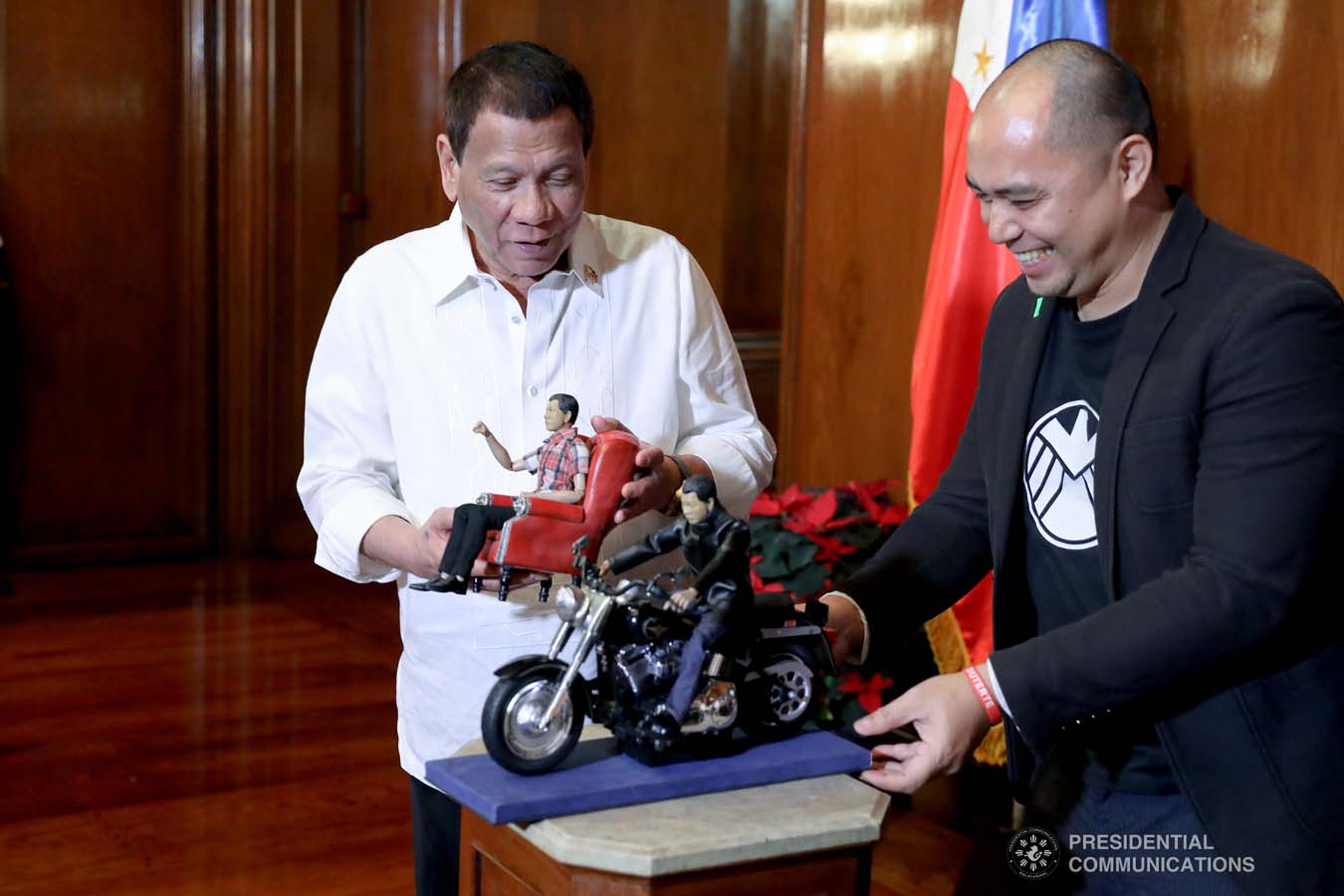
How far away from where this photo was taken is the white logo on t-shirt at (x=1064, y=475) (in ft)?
5.37

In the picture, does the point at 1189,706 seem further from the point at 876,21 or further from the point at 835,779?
the point at 876,21

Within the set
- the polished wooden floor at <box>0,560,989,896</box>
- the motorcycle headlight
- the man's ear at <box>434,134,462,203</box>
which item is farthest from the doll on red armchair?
the polished wooden floor at <box>0,560,989,896</box>

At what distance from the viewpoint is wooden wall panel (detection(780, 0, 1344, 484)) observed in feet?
9.46

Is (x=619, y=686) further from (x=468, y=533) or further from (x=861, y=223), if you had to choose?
(x=861, y=223)

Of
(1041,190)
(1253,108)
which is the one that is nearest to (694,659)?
(1041,190)

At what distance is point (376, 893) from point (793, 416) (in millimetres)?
1755

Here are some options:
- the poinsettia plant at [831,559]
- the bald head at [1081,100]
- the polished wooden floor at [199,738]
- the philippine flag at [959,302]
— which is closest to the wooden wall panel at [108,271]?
the polished wooden floor at [199,738]

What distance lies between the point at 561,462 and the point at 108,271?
5113 millimetres

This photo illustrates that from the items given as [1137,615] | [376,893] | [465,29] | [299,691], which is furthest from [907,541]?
[465,29]

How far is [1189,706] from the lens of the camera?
1.52 metres

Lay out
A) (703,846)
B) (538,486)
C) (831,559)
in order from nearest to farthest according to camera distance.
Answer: (703,846) < (538,486) < (831,559)

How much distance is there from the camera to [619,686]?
4.85 feet

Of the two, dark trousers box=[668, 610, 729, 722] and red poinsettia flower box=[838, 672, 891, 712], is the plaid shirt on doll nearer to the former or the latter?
dark trousers box=[668, 610, 729, 722]

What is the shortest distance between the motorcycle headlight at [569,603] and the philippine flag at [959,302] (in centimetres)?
187
